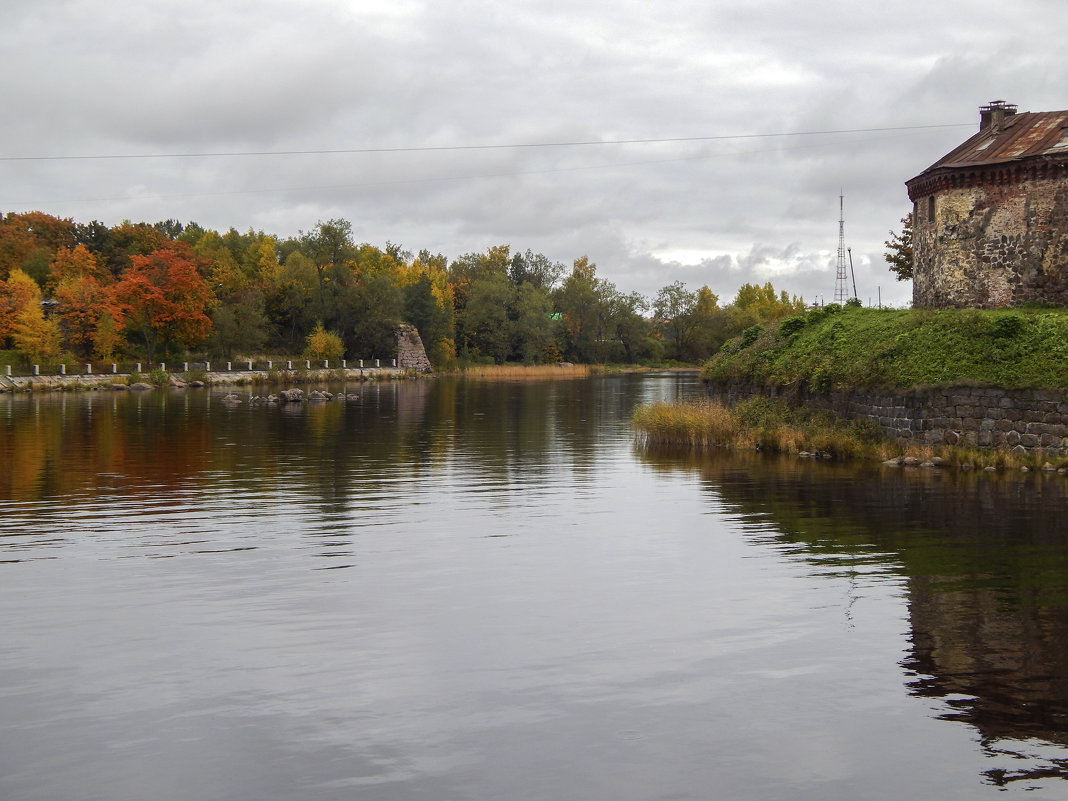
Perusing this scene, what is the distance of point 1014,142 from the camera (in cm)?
3950

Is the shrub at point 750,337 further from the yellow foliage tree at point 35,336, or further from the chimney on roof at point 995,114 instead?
the yellow foliage tree at point 35,336

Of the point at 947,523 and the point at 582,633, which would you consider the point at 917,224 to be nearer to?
the point at 947,523

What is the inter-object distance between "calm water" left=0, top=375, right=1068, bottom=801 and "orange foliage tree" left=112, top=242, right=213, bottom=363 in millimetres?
76219

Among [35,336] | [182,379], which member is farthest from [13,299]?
[182,379]

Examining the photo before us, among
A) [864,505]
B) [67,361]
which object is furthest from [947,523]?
[67,361]

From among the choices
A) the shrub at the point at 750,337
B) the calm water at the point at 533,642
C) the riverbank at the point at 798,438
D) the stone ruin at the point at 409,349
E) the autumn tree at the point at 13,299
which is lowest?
the calm water at the point at 533,642

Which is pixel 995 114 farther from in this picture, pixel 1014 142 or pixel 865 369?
pixel 865 369

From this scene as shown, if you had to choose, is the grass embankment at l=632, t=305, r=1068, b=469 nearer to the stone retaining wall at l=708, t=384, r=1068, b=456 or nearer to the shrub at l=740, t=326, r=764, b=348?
the stone retaining wall at l=708, t=384, r=1068, b=456

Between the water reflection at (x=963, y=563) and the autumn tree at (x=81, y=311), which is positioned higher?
the autumn tree at (x=81, y=311)

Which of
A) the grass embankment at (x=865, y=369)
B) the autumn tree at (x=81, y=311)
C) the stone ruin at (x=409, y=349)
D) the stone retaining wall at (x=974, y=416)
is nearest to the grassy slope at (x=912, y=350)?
the grass embankment at (x=865, y=369)

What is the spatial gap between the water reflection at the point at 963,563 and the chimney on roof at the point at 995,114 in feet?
71.9

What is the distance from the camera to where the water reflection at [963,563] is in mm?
9617

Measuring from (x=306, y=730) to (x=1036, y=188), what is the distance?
3667cm

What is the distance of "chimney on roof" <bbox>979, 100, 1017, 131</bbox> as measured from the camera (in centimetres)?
4294
